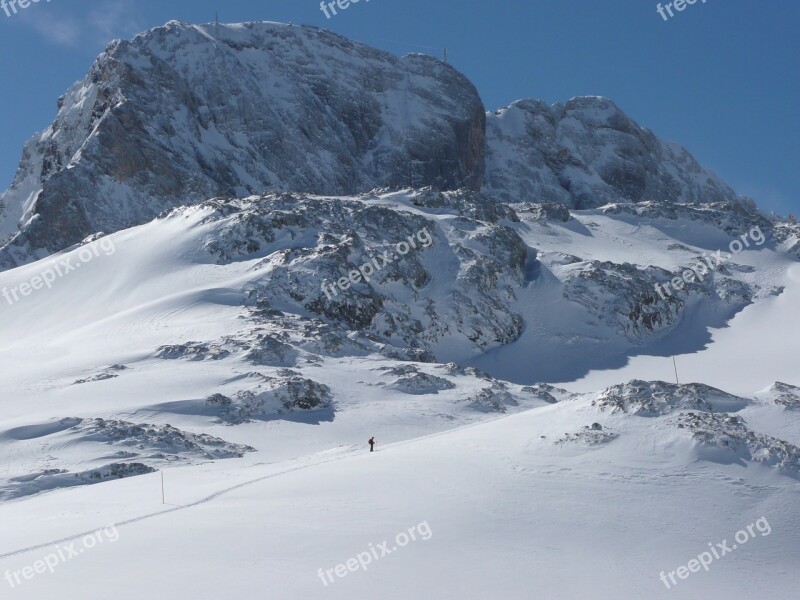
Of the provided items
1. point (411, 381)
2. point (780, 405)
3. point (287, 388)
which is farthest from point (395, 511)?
point (411, 381)

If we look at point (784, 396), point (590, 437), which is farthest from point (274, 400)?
point (784, 396)

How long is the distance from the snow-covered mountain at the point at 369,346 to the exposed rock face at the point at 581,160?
3.09 ft

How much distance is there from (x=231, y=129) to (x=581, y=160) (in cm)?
7472

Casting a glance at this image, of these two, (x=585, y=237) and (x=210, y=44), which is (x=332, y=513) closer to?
(x=585, y=237)

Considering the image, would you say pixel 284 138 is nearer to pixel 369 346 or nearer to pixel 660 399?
pixel 369 346

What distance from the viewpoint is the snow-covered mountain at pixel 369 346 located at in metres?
20.4

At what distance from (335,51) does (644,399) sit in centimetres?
14601

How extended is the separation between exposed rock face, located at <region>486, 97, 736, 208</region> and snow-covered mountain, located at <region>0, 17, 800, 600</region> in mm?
941

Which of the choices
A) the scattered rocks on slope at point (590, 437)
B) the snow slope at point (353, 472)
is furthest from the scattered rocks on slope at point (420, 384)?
the scattered rocks on slope at point (590, 437)

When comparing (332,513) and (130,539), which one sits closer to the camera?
(130,539)

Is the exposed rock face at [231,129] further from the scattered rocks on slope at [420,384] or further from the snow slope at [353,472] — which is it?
the scattered rocks on slope at [420,384]

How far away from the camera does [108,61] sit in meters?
134

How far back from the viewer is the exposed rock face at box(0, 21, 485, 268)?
116m

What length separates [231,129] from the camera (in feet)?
452
